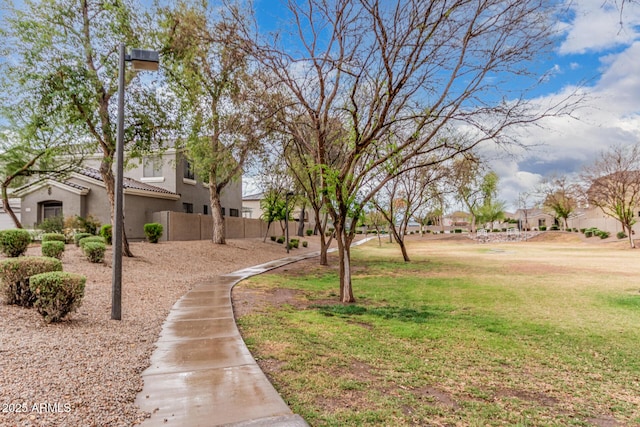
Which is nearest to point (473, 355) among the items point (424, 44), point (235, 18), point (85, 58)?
point (424, 44)

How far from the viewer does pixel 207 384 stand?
3955mm

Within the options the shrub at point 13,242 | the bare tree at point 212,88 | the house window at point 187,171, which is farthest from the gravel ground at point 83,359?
the house window at point 187,171

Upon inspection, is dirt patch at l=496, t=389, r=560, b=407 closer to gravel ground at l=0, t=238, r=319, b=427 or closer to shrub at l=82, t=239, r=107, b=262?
gravel ground at l=0, t=238, r=319, b=427

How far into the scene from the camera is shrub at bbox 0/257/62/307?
22.2ft

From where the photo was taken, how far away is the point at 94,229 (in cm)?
1988

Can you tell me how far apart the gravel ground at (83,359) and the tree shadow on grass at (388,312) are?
3.50 m

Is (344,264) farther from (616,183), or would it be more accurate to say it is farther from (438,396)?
(616,183)

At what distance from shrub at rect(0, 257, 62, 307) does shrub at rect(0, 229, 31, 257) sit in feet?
20.0

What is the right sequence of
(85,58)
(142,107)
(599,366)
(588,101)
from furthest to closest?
(142,107)
(85,58)
(588,101)
(599,366)

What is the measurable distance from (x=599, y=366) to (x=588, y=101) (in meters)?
5.07

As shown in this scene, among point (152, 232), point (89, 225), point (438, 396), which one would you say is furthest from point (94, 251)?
point (438, 396)

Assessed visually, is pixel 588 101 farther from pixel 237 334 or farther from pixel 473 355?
pixel 237 334

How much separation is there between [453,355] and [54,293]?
6.18 metres

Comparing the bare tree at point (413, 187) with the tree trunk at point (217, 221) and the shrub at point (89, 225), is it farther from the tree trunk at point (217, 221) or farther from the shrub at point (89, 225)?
the shrub at point (89, 225)
